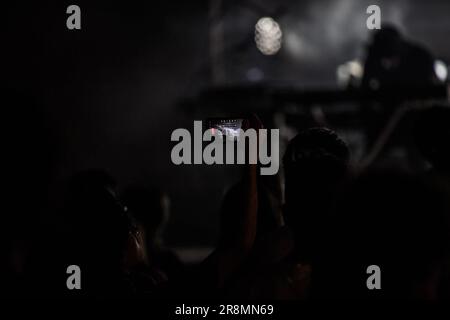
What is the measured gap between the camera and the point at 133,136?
11.5 meters

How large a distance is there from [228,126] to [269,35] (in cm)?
744

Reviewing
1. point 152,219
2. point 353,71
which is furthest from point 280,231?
point 353,71

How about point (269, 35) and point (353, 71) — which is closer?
point (353, 71)

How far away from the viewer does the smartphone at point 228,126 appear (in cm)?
218

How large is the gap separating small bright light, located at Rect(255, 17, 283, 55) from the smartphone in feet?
23.9

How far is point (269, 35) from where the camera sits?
941cm

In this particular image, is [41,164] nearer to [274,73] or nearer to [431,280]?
[431,280]

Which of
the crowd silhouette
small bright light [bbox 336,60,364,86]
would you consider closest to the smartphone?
the crowd silhouette

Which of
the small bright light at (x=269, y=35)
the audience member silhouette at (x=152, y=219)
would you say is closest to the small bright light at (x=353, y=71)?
the small bright light at (x=269, y=35)

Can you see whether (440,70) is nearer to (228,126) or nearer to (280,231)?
(228,126)

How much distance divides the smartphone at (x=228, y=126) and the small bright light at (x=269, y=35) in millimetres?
7294

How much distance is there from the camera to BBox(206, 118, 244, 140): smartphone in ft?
7.17

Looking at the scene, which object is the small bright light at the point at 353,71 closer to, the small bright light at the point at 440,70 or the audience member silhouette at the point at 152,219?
the small bright light at the point at 440,70
